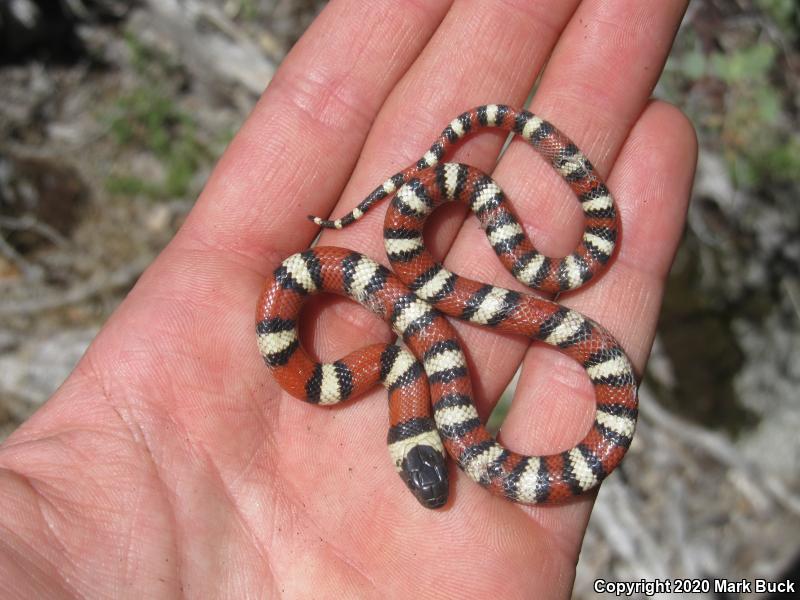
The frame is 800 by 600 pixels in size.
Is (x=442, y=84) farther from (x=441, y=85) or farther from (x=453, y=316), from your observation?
(x=453, y=316)

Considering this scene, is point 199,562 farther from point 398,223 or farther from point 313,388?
point 398,223

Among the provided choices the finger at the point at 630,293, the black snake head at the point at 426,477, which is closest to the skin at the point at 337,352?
the finger at the point at 630,293

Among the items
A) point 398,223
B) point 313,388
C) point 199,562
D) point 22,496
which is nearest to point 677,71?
point 398,223

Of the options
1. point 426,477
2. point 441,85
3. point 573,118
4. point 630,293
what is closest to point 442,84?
point 441,85

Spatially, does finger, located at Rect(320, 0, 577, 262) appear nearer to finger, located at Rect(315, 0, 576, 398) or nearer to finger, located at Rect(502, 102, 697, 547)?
finger, located at Rect(315, 0, 576, 398)

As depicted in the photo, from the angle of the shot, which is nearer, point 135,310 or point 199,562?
point 199,562

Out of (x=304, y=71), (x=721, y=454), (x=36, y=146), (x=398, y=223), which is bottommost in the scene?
(x=721, y=454)

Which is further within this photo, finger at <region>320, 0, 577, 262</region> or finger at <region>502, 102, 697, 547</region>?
finger at <region>320, 0, 577, 262</region>

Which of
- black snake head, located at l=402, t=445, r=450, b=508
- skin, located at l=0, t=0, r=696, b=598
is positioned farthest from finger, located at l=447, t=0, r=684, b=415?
black snake head, located at l=402, t=445, r=450, b=508
